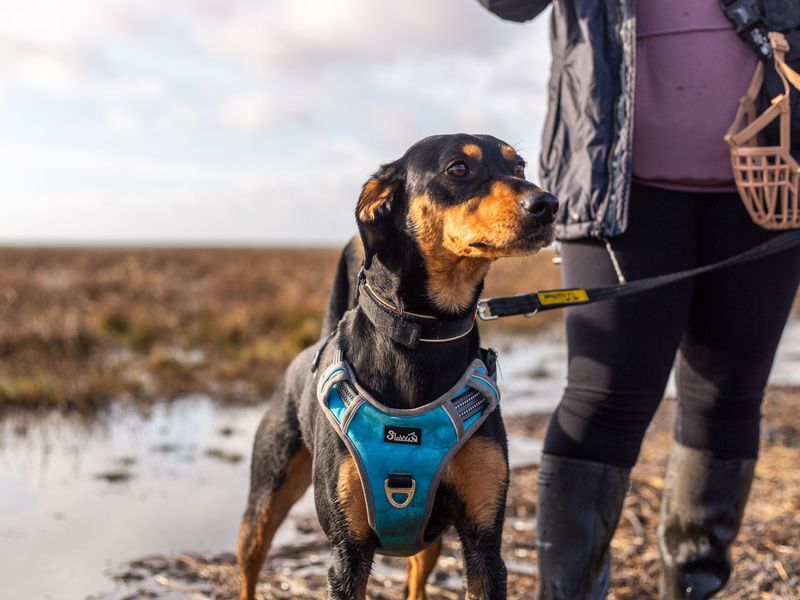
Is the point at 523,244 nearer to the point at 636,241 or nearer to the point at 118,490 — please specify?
the point at 636,241

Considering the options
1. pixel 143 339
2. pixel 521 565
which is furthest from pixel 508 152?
pixel 143 339

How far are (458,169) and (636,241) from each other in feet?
2.06

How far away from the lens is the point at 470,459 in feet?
7.70

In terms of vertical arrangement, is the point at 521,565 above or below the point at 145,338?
below

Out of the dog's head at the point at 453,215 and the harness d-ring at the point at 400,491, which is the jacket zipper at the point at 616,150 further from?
the harness d-ring at the point at 400,491

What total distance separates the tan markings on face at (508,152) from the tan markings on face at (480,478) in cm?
91

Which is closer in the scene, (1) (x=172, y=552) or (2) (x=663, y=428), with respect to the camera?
(1) (x=172, y=552)

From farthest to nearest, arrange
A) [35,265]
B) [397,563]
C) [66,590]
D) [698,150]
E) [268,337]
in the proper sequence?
[35,265]
[268,337]
[397,563]
[66,590]
[698,150]

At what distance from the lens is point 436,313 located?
2400mm

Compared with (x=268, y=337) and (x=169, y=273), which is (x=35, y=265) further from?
(x=268, y=337)

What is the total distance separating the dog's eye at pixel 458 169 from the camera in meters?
2.49

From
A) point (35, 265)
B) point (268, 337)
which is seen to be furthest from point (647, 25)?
point (35, 265)

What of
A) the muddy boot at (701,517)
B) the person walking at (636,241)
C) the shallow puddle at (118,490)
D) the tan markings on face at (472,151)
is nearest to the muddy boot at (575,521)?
the person walking at (636,241)

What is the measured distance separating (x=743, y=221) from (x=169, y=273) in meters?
20.9
